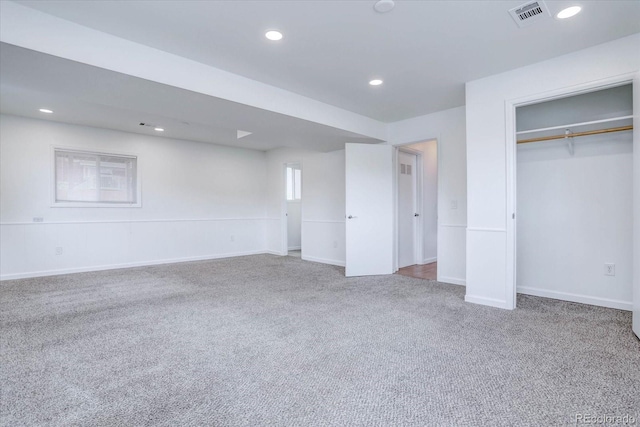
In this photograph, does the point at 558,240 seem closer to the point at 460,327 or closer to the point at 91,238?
the point at 460,327

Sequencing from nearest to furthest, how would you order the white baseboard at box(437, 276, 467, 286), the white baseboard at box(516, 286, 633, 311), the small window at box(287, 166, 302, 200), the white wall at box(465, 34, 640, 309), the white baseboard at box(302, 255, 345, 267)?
1. the white wall at box(465, 34, 640, 309)
2. the white baseboard at box(516, 286, 633, 311)
3. the white baseboard at box(437, 276, 467, 286)
4. the white baseboard at box(302, 255, 345, 267)
5. the small window at box(287, 166, 302, 200)

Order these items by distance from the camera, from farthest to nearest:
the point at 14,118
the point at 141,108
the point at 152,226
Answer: the point at 152,226
the point at 14,118
the point at 141,108

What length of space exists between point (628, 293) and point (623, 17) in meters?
2.50

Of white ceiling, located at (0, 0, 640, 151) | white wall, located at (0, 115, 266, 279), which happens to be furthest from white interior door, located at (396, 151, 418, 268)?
white wall, located at (0, 115, 266, 279)

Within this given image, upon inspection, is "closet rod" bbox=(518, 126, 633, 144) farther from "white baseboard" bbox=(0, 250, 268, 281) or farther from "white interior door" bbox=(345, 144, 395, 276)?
"white baseboard" bbox=(0, 250, 268, 281)

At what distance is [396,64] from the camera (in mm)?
3129

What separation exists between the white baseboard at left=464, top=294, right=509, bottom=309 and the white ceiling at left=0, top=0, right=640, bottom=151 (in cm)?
239

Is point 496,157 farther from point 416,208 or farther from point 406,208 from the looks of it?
point 416,208

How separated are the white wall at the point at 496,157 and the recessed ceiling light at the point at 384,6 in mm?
1732

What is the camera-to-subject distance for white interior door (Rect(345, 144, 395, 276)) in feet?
16.3

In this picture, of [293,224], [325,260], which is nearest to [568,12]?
[325,260]

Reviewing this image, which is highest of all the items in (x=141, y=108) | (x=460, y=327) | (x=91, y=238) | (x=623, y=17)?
(x=623, y=17)

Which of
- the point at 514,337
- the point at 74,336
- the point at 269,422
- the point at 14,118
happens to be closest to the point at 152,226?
the point at 14,118

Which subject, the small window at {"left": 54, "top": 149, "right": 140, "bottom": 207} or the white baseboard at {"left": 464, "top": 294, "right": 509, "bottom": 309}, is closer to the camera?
the white baseboard at {"left": 464, "top": 294, "right": 509, "bottom": 309}
